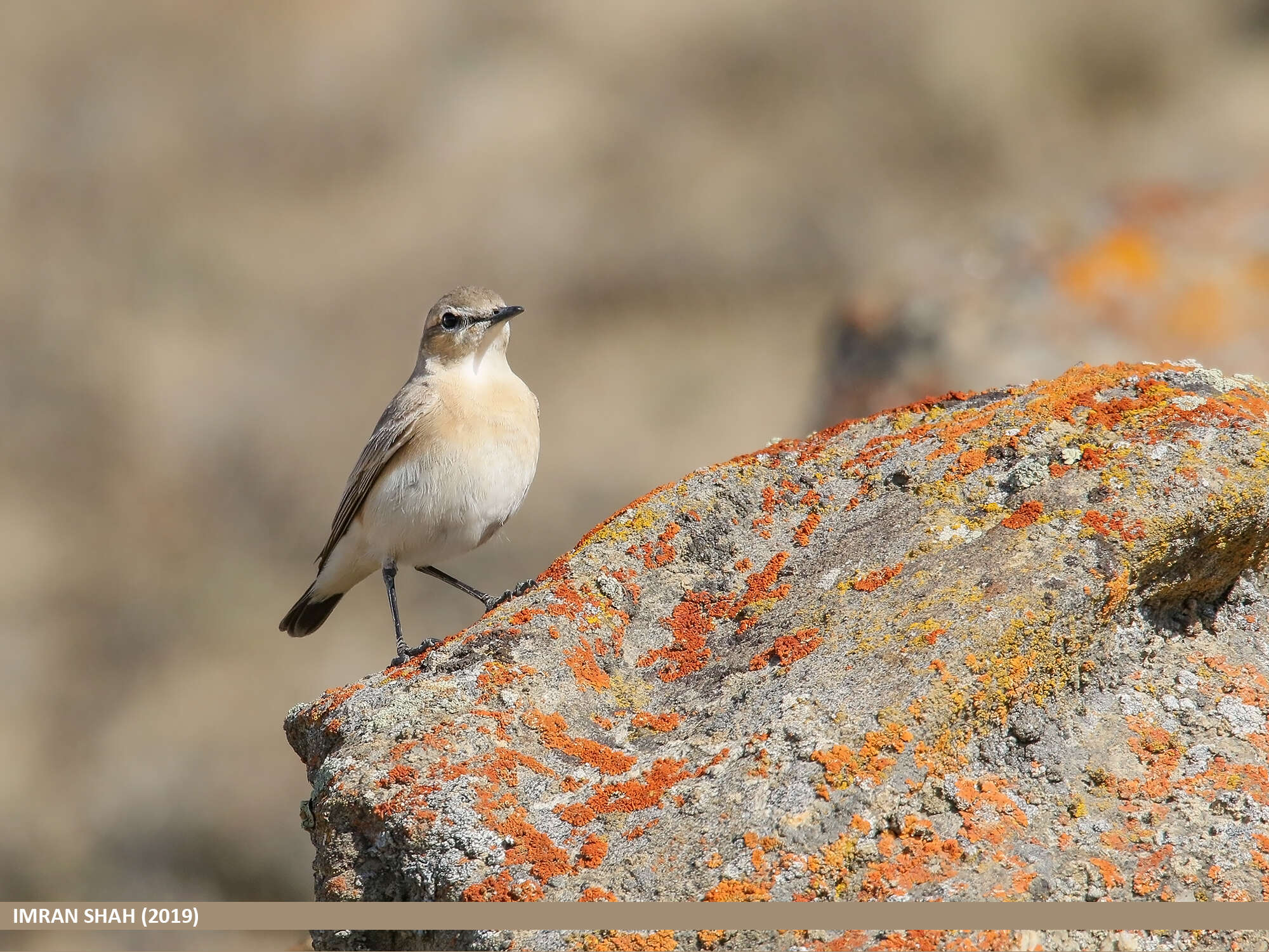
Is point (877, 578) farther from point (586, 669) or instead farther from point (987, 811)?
point (586, 669)

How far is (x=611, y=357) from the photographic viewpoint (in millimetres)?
18312

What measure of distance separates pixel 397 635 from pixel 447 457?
1.19 metres

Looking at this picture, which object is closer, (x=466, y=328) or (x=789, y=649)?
(x=789, y=649)

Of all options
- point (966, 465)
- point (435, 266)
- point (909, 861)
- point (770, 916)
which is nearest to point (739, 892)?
point (770, 916)

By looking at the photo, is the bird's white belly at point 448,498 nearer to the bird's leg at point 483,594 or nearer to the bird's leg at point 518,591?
the bird's leg at point 483,594

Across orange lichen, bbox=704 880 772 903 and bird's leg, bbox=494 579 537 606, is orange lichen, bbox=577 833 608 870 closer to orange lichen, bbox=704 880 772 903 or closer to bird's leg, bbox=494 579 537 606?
orange lichen, bbox=704 880 772 903

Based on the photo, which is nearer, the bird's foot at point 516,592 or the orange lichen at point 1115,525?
the orange lichen at point 1115,525

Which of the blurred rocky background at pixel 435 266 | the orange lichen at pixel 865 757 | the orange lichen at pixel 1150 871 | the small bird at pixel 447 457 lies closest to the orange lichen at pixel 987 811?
the orange lichen at pixel 865 757

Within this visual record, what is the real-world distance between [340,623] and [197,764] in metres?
2.57

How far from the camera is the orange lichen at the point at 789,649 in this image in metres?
4.85

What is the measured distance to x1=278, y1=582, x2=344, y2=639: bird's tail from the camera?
29.1ft

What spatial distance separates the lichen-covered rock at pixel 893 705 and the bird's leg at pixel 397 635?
538 millimetres

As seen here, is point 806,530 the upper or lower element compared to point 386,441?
lower

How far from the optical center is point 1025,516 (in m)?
4.97
